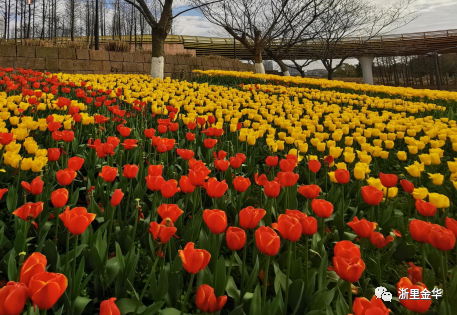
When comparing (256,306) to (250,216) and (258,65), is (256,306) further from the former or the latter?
(258,65)

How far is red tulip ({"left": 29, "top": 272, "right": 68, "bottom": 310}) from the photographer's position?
773 mm

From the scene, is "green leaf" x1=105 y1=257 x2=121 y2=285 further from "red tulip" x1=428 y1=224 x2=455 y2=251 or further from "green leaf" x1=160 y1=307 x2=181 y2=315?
"red tulip" x1=428 y1=224 x2=455 y2=251

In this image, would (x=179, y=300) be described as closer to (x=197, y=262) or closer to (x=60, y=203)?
(x=197, y=262)

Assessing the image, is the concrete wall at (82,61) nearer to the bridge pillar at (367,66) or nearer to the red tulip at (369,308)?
the red tulip at (369,308)

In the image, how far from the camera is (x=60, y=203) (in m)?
1.40

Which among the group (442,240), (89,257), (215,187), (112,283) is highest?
(215,187)

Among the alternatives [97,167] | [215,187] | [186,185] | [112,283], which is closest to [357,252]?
[215,187]

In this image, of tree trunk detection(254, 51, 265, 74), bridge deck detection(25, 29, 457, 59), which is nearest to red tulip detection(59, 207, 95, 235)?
tree trunk detection(254, 51, 265, 74)

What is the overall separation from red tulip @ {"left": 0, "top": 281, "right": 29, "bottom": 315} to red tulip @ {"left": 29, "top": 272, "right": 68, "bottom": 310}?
0.02m

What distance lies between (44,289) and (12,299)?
0.07m

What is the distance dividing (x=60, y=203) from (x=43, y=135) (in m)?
2.57

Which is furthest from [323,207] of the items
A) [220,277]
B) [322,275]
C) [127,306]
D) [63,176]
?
[63,176]

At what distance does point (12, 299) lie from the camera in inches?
29.5

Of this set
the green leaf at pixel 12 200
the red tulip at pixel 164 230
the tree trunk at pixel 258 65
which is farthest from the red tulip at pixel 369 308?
the tree trunk at pixel 258 65
